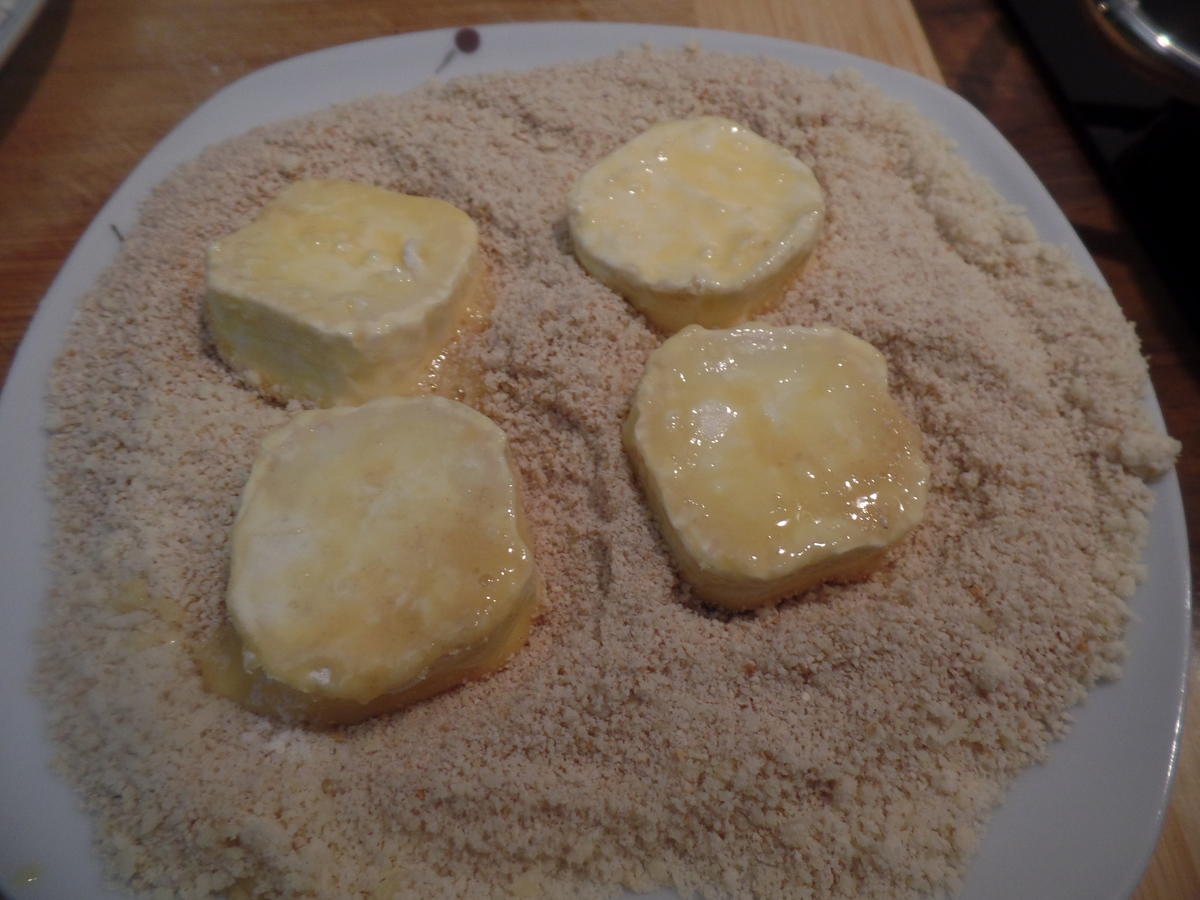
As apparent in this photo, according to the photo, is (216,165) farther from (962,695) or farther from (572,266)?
(962,695)

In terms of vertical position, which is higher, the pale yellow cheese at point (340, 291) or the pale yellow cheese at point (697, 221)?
the pale yellow cheese at point (697, 221)

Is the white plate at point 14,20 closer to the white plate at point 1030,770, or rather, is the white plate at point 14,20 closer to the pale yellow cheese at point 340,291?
the white plate at point 1030,770

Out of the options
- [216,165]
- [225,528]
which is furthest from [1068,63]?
[225,528]

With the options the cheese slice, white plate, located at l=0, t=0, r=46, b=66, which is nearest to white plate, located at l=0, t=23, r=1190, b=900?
the cheese slice

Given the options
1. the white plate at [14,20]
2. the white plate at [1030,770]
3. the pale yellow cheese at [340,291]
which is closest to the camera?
the white plate at [1030,770]

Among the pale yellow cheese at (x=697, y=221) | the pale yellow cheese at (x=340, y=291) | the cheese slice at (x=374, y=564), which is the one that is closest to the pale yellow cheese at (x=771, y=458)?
the pale yellow cheese at (x=697, y=221)

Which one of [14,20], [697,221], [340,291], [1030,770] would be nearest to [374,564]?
[340,291]

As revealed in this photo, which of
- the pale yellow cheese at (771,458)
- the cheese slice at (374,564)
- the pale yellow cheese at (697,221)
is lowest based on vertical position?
the cheese slice at (374,564)
